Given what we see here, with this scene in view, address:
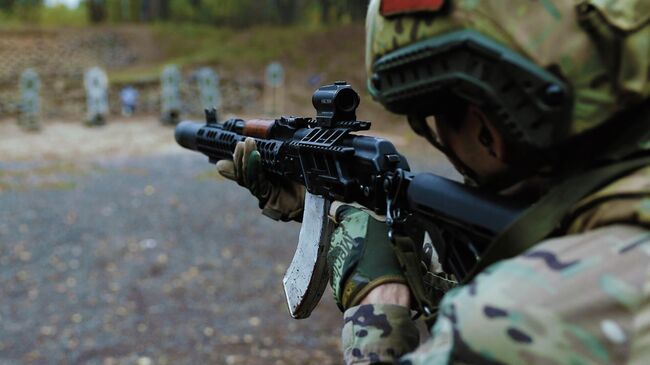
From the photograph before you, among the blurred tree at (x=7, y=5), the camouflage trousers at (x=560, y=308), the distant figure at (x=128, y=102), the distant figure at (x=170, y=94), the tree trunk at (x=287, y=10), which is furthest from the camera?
the tree trunk at (x=287, y=10)

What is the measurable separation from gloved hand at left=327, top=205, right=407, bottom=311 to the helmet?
0.48 metres

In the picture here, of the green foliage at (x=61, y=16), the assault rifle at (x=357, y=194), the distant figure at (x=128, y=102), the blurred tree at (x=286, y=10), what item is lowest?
the distant figure at (x=128, y=102)

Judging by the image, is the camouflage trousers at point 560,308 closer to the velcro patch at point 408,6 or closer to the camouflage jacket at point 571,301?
the camouflage jacket at point 571,301

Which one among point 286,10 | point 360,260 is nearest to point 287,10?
point 286,10

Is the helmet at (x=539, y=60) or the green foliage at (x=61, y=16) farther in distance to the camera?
the green foliage at (x=61, y=16)

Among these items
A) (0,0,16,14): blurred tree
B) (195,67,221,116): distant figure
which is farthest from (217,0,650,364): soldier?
(0,0,16,14): blurred tree

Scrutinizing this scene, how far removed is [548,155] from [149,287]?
5421 millimetres

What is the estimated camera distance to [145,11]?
98.4ft

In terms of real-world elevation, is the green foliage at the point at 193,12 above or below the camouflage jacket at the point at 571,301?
below

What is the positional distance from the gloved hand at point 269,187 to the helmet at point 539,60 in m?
1.20

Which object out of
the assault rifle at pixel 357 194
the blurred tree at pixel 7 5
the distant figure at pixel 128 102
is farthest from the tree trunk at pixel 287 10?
the assault rifle at pixel 357 194

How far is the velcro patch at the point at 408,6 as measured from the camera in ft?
3.23

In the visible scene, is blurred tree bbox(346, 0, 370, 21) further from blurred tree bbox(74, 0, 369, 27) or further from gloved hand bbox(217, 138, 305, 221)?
blurred tree bbox(74, 0, 369, 27)

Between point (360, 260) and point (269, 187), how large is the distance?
811 mm
